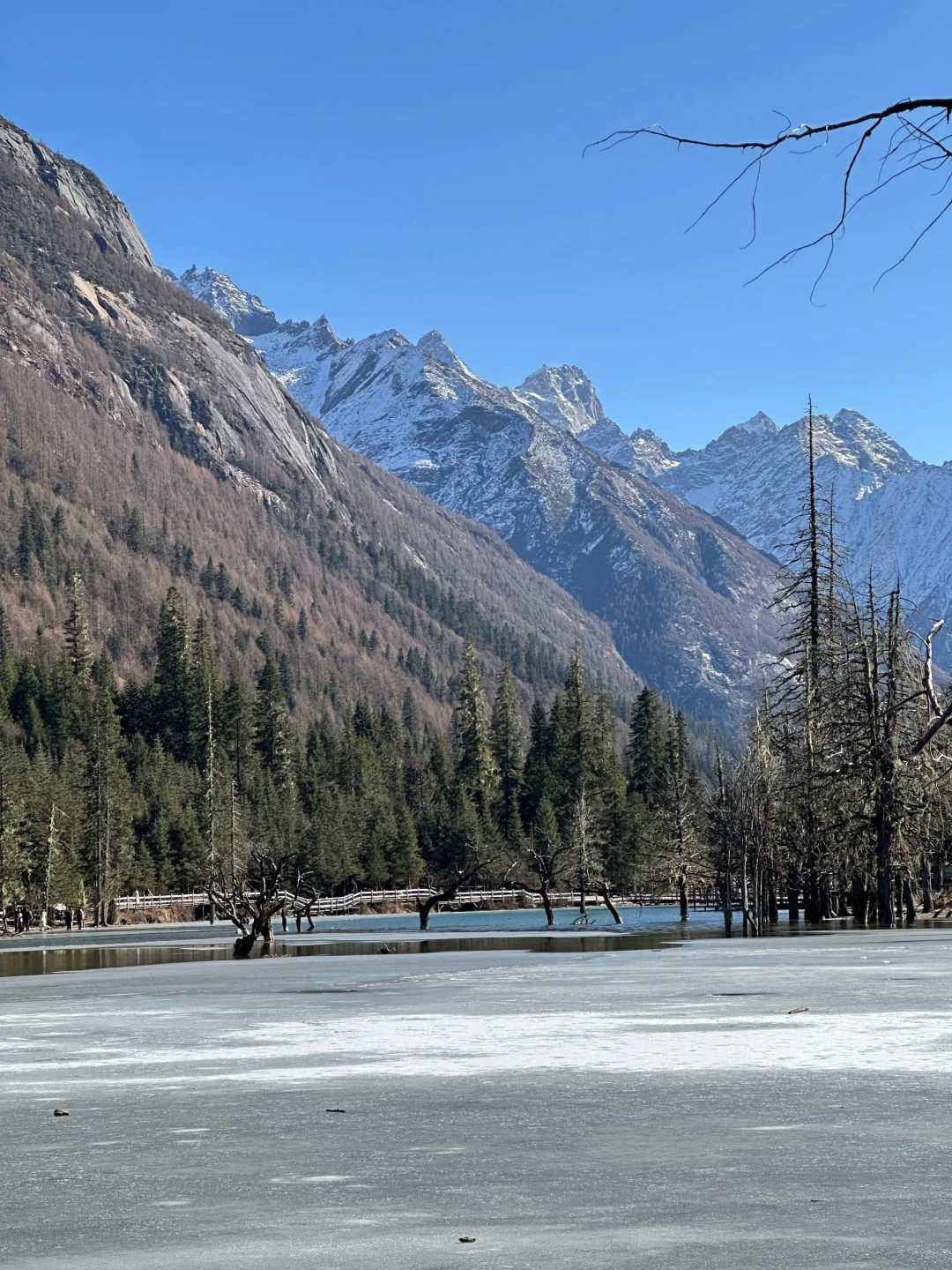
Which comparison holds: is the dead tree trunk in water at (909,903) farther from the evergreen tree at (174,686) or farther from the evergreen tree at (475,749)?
the evergreen tree at (174,686)

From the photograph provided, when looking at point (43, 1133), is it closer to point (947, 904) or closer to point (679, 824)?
point (947, 904)

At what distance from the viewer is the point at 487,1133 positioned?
1331cm

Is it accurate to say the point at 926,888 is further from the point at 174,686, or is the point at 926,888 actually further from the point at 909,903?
the point at 174,686

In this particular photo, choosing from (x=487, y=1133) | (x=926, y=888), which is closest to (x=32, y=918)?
(x=926, y=888)

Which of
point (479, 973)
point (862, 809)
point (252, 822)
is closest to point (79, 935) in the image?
point (252, 822)

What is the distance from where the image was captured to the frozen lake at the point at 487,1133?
9344 mm

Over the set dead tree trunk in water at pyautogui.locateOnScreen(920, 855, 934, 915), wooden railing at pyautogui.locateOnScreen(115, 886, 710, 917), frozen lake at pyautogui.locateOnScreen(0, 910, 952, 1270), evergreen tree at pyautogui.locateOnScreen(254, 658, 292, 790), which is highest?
evergreen tree at pyautogui.locateOnScreen(254, 658, 292, 790)

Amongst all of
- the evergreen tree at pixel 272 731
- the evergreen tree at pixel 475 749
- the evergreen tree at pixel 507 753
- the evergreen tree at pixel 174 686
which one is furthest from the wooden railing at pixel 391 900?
the evergreen tree at pixel 174 686

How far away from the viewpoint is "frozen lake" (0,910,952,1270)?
9344 millimetres

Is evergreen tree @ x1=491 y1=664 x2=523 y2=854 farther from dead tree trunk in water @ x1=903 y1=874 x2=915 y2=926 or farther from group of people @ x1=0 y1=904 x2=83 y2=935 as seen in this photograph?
dead tree trunk in water @ x1=903 y1=874 x2=915 y2=926

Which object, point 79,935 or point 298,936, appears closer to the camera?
point 298,936

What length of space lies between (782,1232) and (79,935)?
86.6 metres

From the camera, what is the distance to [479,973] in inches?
1453

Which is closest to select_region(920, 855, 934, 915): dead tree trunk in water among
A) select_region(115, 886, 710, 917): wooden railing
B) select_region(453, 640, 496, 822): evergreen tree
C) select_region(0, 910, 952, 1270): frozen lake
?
select_region(115, 886, 710, 917): wooden railing
